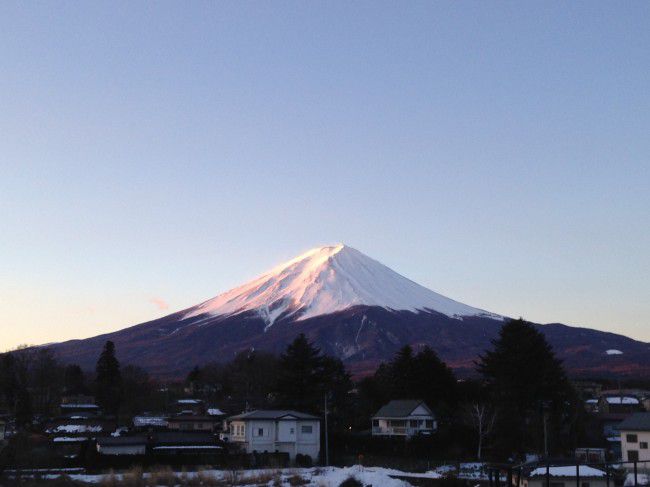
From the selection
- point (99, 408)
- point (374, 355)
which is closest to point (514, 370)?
point (99, 408)

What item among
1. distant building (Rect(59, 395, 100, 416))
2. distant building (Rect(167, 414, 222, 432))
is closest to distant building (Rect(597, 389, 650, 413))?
distant building (Rect(167, 414, 222, 432))

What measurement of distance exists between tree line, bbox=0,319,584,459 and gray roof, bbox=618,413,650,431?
4506mm

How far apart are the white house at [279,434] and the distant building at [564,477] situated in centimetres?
1883

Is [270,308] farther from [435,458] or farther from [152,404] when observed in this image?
[435,458]

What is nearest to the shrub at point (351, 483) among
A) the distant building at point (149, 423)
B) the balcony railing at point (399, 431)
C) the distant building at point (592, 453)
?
the distant building at point (592, 453)

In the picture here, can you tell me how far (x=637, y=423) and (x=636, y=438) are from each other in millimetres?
678

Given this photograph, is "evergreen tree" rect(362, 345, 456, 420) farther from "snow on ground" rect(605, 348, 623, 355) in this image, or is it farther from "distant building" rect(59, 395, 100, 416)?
"snow on ground" rect(605, 348, 623, 355)

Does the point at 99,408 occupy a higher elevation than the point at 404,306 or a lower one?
lower

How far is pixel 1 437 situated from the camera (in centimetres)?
4556

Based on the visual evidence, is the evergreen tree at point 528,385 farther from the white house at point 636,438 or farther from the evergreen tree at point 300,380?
the evergreen tree at point 300,380

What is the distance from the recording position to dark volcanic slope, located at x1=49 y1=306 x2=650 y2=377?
15825 centimetres

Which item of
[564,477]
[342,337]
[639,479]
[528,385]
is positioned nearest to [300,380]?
[528,385]

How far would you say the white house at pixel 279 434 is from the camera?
45500 millimetres

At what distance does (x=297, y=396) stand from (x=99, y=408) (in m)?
24.0
